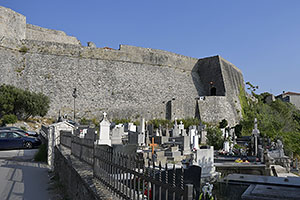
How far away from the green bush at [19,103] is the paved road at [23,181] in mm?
A: 13919

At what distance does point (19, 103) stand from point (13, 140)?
10.9m

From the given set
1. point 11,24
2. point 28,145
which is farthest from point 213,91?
point 28,145

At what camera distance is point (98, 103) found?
3159 centimetres

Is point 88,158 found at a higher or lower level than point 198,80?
lower

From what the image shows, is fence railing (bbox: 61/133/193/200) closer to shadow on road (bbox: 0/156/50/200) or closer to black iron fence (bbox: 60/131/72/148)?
shadow on road (bbox: 0/156/50/200)

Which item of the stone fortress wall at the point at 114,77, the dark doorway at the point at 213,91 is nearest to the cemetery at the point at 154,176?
the stone fortress wall at the point at 114,77

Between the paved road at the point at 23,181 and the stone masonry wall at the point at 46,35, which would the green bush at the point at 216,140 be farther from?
the stone masonry wall at the point at 46,35

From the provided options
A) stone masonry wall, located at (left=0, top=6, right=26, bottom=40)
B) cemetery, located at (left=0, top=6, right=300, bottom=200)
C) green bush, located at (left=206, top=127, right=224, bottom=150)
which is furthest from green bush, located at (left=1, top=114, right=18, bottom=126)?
green bush, located at (left=206, top=127, right=224, bottom=150)

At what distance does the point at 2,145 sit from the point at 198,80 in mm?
33799

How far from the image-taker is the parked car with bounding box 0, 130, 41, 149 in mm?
13725

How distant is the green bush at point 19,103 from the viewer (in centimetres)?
2250

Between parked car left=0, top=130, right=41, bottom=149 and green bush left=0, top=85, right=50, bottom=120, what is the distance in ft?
31.5

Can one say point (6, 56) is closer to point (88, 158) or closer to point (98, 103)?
point (98, 103)

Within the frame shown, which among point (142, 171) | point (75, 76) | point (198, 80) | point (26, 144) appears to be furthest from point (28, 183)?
point (198, 80)
